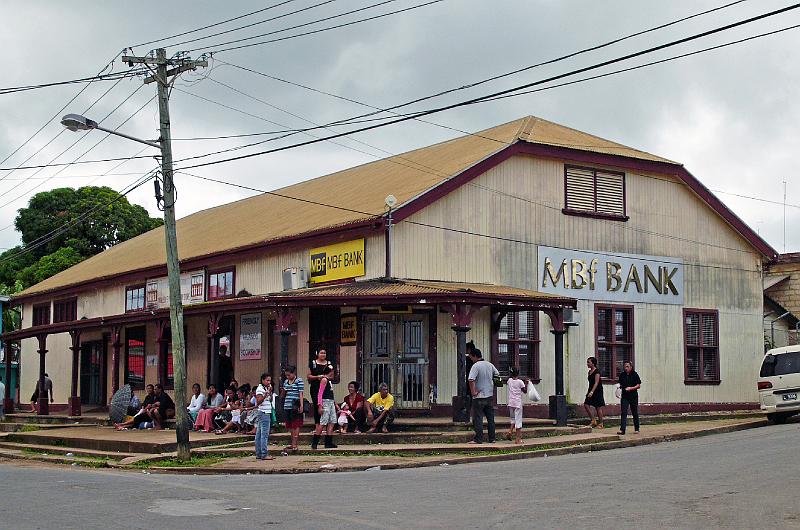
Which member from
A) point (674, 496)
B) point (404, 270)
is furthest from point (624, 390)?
point (674, 496)

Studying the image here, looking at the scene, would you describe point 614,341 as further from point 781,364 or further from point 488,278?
point 488,278

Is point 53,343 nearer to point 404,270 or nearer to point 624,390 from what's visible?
point 404,270

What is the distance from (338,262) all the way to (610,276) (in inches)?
292

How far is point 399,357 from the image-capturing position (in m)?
23.7

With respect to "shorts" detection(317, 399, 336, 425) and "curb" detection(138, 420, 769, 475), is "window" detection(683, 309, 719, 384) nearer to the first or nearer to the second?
"curb" detection(138, 420, 769, 475)

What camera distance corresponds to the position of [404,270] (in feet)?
77.5

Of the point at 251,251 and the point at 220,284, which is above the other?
the point at 251,251

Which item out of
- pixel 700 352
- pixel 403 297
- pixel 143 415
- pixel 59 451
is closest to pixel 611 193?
pixel 700 352

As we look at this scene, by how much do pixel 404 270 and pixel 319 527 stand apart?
13.4 metres

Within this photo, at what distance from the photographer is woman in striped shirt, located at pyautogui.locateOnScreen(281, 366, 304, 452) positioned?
18672 millimetres

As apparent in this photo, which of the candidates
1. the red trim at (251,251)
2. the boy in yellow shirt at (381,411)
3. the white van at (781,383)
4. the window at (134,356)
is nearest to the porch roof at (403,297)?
the red trim at (251,251)

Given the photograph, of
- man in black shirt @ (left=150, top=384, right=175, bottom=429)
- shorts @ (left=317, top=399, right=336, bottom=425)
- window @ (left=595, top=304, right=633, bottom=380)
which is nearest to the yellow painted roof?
window @ (left=595, top=304, right=633, bottom=380)

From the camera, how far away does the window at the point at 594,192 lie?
1046 inches

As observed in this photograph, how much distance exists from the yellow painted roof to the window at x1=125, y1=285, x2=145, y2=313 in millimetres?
724
